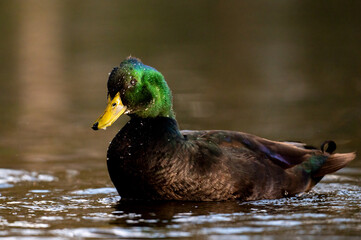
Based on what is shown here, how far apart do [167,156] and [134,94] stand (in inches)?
27.0

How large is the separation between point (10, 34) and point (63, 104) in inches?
388

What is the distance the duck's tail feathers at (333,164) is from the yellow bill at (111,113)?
7.33 feet

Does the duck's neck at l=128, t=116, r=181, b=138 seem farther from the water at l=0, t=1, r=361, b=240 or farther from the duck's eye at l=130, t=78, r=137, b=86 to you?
the water at l=0, t=1, r=361, b=240

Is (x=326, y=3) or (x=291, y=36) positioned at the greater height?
(x=326, y=3)

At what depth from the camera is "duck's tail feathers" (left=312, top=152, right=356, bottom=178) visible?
27.6ft

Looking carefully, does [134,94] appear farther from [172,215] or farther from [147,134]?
[172,215]

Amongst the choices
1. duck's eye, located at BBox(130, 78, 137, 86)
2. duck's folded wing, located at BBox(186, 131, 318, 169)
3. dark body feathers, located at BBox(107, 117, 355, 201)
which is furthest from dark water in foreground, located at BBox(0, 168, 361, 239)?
duck's eye, located at BBox(130, 78, 137, 86)

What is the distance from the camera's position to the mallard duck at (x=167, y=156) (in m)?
7.44

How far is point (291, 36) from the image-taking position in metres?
21.8

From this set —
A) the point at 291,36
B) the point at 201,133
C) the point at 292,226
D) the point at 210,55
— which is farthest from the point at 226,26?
the point at 292,226

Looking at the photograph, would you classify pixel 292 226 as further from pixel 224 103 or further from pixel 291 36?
pixel 291 36

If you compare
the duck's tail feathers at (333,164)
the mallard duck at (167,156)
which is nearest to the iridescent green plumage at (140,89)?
the mallard duck at (167,156)

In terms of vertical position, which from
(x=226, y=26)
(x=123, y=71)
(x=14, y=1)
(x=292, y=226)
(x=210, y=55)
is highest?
(x=14, y=1)

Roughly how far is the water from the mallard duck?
161 mm
